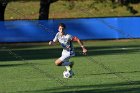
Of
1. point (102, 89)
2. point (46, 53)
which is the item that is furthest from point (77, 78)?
point (46, 53)

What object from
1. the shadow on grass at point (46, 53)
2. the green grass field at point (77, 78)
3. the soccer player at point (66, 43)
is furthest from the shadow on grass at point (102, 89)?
the shadow on grass at point (46, 53)

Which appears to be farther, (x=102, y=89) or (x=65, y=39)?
(x=65, y=39)

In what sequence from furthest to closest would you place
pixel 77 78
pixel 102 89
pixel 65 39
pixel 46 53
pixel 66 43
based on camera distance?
1. pixel 46 53
2. pixel 66 43
3. pixel 65 39
4. pixel 77 78
5. pixel 102 89

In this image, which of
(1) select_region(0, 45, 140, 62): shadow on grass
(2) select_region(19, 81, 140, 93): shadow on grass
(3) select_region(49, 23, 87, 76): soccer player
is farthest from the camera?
(1) select_region(0, 45, 140, 62): shadow on grass

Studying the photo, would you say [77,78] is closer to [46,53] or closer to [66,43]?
[66,43]

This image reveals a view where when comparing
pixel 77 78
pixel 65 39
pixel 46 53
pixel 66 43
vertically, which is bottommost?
pixel 46 53

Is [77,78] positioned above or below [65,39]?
below

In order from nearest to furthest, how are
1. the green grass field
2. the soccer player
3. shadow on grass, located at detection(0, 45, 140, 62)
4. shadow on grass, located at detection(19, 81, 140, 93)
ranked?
shadow on grass, located at detection(19, 81, 140, 93), the green grass field, the soccer player, shadow on grass, located at detection(0, 45, 140, 62)

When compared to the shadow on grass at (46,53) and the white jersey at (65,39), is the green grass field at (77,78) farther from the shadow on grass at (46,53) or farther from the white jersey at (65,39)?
the shadow on grass at (46,53)

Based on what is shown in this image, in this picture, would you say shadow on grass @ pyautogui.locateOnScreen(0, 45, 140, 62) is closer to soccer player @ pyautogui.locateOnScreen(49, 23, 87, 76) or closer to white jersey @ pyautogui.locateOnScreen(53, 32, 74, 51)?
soccer player @ pyautogui.locateOnScreen(49, 23, 87, 76)

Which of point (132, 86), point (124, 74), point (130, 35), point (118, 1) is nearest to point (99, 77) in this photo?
point (124, 74)

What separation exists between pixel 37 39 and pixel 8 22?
251cm

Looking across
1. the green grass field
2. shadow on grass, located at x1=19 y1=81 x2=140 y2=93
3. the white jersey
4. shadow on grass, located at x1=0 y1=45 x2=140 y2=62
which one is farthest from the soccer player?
shadow on grass, located at x1=0 y1=45 x2=140 y2=62

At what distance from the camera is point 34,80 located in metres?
19.8
